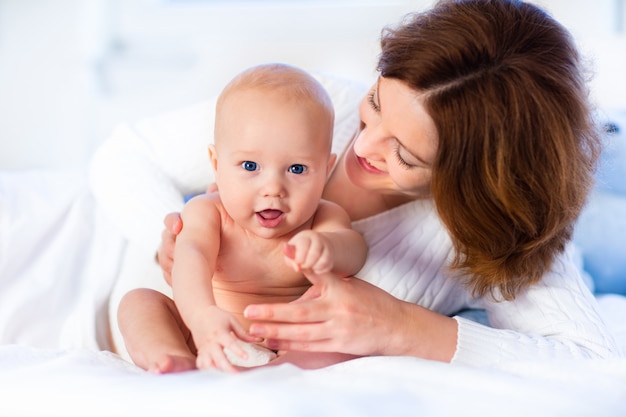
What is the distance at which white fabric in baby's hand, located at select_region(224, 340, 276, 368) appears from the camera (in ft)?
3.84

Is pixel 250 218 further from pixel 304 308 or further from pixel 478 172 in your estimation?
pixel 478 172

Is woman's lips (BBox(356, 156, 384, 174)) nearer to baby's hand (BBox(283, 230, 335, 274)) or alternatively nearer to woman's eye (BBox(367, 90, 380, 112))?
woman's eye (BBox(367, 90, 380, 112))

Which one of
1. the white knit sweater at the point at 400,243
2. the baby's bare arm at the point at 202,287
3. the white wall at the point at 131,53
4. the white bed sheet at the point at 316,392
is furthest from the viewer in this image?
the white wall at the point at 131,53

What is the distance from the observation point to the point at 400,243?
1497mm

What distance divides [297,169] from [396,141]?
0.55ft

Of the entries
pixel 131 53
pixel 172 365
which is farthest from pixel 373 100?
pixel 131 53

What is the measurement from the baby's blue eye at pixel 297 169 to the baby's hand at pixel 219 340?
0.29 meters

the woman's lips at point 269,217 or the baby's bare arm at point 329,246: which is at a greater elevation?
the woman's lips at point 269,217

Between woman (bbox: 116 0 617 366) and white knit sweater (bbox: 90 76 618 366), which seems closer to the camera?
woman (bbox: 116 0 617 366)

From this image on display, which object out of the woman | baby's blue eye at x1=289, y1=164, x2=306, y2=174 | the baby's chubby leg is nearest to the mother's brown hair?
the woman

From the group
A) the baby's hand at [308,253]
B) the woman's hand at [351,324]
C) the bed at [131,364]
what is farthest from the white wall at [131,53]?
the baby's hand at [308,253]

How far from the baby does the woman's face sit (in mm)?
75

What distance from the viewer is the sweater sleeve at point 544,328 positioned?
1.22m

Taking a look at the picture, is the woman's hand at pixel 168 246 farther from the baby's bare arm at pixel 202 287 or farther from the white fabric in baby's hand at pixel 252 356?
the white fabric in baby's hand at pixel 252 356
